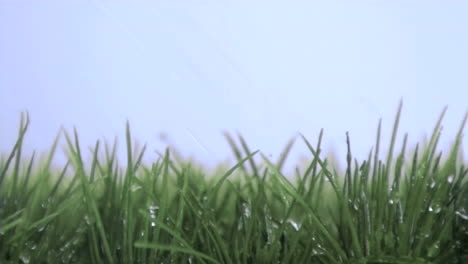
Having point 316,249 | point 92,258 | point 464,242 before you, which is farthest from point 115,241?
Answer: point 464,242

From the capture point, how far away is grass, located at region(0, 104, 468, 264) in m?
0.53

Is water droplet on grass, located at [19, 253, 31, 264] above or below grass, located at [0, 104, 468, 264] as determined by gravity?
below

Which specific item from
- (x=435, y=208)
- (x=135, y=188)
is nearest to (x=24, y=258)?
(x=135, y=188)

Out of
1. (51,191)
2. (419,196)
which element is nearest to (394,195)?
(419,196)

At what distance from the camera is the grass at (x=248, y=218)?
53 centimetres

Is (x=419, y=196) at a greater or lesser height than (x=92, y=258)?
greater

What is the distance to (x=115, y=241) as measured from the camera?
54cm

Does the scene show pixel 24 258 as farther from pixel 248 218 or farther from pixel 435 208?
pixel 435 208

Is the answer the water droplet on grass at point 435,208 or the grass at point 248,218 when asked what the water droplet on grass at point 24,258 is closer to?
the grass at point 248,218

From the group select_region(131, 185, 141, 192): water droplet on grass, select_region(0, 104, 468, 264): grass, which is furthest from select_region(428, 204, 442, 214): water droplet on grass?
select_region(131, 185, 141, 192): water droplet on grass

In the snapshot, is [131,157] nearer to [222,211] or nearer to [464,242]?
[222,211]

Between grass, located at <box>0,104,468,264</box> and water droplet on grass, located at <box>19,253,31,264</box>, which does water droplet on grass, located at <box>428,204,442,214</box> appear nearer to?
grass, located at <box>0,104,468,264</box>

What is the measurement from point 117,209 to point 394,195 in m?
0.23

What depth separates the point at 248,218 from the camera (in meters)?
0.56
